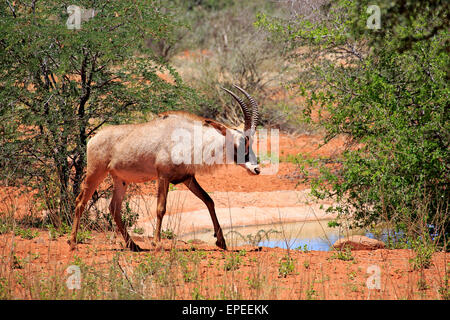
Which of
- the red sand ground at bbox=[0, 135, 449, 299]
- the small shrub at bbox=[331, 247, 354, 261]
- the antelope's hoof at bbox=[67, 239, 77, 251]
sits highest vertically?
the antelope's hoof at bbox=[67, 239, 77, 251]

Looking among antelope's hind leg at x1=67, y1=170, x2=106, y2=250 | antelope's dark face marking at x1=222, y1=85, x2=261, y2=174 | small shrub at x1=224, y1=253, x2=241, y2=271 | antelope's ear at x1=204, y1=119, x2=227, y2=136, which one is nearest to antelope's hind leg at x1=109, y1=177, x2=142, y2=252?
antelope's hind leg at x1=67, y1=170, x2=106, y2=250

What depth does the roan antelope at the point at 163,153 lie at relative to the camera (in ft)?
24.7

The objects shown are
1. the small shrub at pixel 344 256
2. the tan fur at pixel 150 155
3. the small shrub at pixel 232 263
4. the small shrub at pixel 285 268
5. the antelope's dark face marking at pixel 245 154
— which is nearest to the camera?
the small shrub at pixel 285 268

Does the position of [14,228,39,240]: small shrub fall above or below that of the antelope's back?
below

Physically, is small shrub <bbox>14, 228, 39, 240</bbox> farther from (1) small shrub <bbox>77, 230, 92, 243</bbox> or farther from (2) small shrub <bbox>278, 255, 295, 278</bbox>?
(2) small shrub <bbox>278, 255, 295, 278</bbox>

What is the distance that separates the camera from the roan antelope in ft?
24.7

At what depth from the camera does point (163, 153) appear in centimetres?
749

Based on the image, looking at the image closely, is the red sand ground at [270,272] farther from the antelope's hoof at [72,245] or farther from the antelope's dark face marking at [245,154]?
the antelope's dark face marking at [245,154]

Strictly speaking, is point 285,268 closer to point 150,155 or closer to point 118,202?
point 150,155

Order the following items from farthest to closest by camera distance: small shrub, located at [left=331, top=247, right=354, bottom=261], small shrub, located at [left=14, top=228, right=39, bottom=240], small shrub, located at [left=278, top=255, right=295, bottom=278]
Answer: small shrub, located at [left=14, top=228, right=39, bottom=240] → small shrub, located at [left=331, top=247, right=354, bottom=261] → small shrub, located at [left=278, top=255, right=295, bottom=278]

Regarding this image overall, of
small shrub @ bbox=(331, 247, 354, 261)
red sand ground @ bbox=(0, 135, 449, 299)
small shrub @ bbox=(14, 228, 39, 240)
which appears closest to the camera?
red sand ground @ bbox=(0, 135, 449, 299)

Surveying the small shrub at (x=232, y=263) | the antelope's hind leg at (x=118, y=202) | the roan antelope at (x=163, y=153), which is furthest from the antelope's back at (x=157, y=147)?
the small shrub at (x=232, y=263)

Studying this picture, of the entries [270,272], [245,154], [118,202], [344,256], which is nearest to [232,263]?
[270,272]

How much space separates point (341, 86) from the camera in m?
9.59
